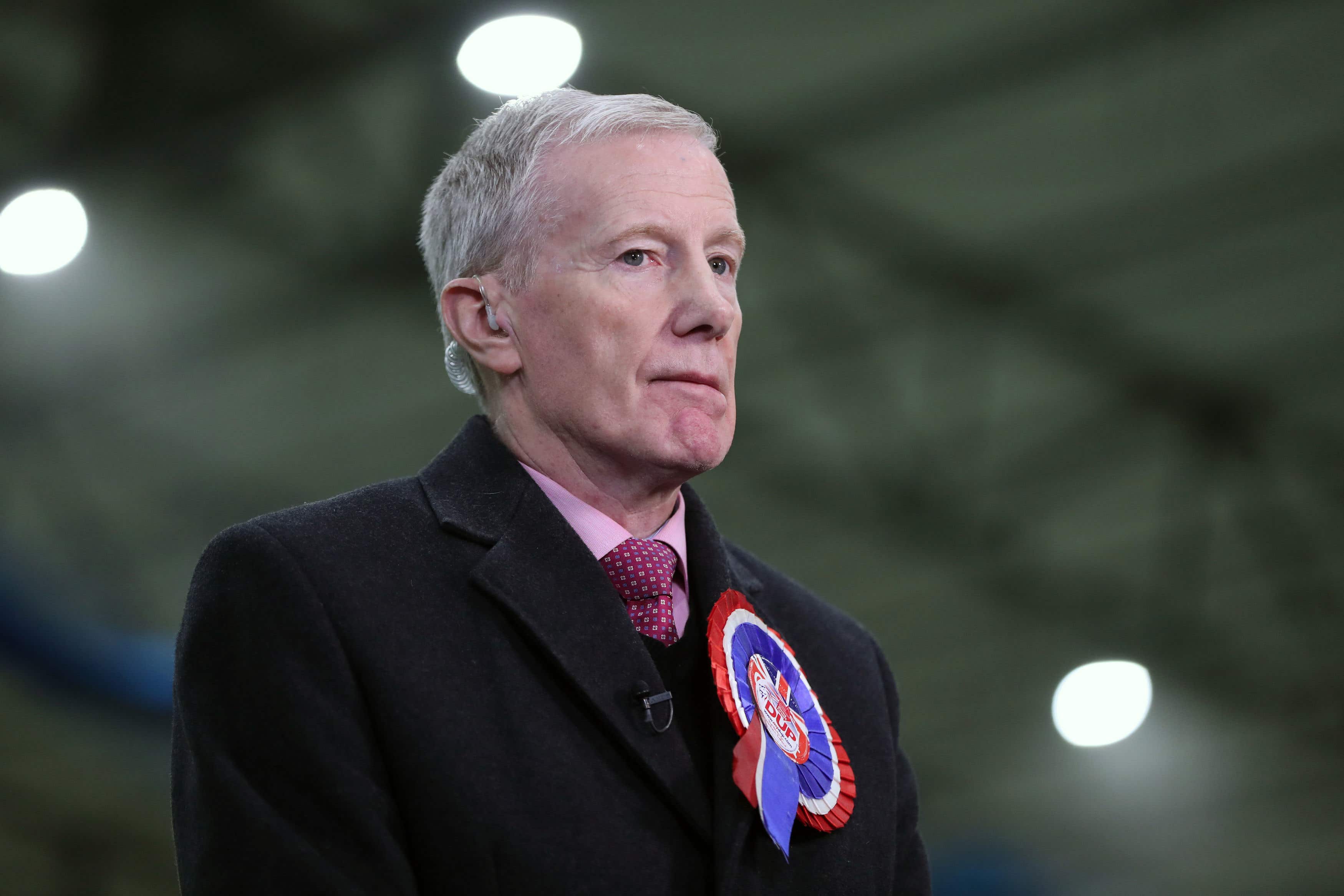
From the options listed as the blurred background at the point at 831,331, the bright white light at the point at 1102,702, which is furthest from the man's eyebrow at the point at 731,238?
the bright white light at the point at 1102,702

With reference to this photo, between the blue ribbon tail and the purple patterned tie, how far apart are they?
0.19m

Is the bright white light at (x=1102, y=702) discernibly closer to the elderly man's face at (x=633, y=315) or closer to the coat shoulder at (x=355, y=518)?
the elderly man's face at (x=633, y=315)

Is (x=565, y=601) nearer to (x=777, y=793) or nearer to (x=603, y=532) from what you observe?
(x=603, y=532)

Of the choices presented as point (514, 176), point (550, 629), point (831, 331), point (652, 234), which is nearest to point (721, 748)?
point (550, 629)

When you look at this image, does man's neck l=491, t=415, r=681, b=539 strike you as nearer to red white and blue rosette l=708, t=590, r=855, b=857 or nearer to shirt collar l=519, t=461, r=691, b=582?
shirt collar l=519, t=461, r=691, b=582

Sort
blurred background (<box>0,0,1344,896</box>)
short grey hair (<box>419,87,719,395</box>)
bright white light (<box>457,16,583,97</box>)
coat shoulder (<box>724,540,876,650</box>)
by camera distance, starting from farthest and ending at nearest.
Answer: blurred background (<box>0,0,1344,896</box>)
bright white light (<box>457,16,583,97</box>)
coat shoulder (<box>724,540,876,650</box>)
short grey hair (<box>419,87,719,395</box>)

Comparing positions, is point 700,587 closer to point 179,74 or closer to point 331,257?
point 179,74

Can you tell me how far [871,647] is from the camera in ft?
6.84

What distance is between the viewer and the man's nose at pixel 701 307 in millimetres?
1804

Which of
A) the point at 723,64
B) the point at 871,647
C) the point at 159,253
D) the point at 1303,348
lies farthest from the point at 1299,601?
the point at 871,647

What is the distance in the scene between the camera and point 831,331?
20.8 feet

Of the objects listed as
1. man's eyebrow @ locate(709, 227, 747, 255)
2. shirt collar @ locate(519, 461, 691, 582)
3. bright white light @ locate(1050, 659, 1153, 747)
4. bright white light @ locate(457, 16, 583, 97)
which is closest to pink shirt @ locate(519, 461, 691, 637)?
shirt collar @ locate(519, 461, 691, 582)

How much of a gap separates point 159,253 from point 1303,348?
5183 millimetres

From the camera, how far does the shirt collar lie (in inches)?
70.6
